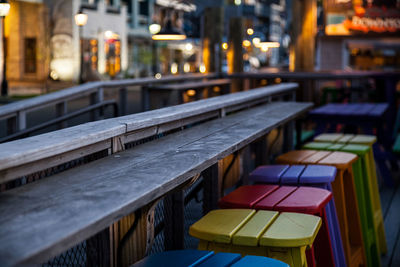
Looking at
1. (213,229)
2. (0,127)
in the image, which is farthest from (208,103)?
(0,127)

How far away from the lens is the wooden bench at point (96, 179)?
4.89 feet

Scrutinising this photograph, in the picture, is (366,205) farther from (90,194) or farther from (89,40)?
(89,40)

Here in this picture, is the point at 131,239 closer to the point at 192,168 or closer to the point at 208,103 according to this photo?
the point at 192,168

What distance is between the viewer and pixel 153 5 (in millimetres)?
47125

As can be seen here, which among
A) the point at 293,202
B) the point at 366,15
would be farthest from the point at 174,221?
the point at 366,15

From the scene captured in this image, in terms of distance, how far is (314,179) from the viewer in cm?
332

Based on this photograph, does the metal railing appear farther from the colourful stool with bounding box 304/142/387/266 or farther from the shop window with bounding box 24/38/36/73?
the shop window with bounding box 24/38/36/73

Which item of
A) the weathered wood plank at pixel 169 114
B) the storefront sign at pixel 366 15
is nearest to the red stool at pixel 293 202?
the weathered wood plank at pixel 169 114

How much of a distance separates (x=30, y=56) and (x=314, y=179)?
101 feet

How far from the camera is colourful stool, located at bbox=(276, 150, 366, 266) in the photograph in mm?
3736

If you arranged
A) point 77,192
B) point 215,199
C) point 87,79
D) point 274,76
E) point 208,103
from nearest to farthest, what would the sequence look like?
1. point 77,192
2. point 215,199
3. point 208,103
4. point 274,76
5. point 87,79

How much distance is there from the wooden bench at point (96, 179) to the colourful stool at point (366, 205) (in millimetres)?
1103

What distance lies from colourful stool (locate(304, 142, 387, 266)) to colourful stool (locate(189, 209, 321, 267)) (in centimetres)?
179

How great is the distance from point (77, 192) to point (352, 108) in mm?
5425
